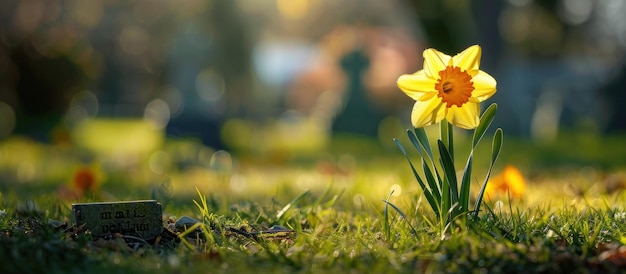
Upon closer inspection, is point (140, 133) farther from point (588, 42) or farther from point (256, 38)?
point (588, 42)

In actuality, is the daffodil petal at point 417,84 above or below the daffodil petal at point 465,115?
above

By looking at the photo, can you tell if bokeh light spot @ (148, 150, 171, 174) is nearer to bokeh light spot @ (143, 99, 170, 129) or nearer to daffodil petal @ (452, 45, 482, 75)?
bokeh light spot @ (143, 99, 170, 129)

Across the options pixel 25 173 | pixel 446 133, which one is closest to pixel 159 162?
pixel 25 173

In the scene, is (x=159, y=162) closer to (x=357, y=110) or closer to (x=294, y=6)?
(x=357, y=110)

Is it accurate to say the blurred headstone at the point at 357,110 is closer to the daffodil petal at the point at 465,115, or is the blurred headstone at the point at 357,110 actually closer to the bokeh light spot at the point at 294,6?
the daffodil petal at the point at 465,115

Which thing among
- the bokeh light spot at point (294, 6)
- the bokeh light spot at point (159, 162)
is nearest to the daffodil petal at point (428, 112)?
the bokeh light spot at point (159, 162)

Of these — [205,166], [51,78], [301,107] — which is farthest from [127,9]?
[205,166]
